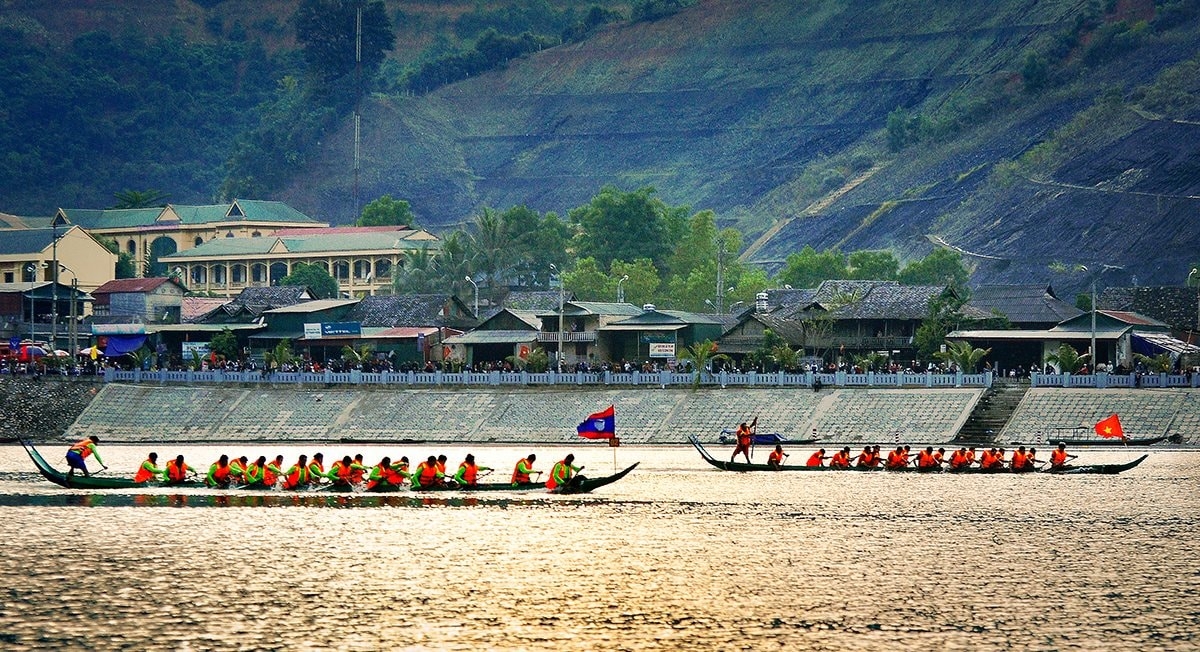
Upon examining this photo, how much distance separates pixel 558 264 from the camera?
521 feet

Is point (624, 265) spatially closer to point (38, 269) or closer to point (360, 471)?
point (38, 269)

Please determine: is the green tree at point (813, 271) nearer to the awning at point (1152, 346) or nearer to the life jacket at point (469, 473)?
the awning at point (1152, 346)

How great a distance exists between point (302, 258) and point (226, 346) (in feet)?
204

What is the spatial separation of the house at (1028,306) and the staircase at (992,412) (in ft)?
55.1

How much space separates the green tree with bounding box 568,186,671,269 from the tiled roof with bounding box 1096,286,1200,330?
4819cm

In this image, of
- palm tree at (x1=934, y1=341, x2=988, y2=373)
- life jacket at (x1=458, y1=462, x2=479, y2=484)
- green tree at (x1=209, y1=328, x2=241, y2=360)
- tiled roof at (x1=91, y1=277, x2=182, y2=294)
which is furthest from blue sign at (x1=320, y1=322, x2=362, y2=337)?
life jacket at (x1=458, y1=462, x2=479, y2=484)

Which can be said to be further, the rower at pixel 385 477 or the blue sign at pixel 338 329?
the blue sign at pixel 338 329

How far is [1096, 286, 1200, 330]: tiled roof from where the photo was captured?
110 metres

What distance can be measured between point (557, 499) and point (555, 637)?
23982mm

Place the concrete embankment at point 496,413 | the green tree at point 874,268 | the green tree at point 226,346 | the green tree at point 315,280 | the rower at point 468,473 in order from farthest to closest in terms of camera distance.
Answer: the green tree at point 315,280 < the green tree at point 874,268 < the green tree at point 226,346 < the concrete embankment at point 496,413 < the rower at point 468,473

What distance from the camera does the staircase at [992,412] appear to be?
8206 cm

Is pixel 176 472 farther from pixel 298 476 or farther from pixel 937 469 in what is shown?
pixel 937 469

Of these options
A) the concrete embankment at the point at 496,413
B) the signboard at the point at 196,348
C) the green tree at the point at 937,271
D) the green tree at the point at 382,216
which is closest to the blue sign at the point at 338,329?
the signboard at the point at 196,348

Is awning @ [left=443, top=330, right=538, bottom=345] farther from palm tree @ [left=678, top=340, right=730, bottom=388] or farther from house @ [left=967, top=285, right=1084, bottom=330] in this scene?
house @ [left=967, top=285, right=1084, bottom=330]
